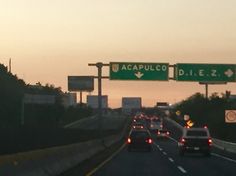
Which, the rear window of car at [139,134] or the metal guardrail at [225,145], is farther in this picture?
the rear window of car at [139,134]

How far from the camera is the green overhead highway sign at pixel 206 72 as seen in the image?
56.8m

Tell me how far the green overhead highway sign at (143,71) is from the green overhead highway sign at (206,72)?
1103mm

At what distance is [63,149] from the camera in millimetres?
28188

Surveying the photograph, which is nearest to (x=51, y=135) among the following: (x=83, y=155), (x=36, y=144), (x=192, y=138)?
(x=36, y=144)

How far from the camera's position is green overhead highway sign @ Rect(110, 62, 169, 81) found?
186 feet

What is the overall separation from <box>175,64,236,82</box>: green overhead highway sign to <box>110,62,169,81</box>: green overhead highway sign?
110 cm

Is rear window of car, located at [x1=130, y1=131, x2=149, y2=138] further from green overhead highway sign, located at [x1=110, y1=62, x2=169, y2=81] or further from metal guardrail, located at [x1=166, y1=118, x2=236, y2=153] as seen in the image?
metal guardrail, located at [x1=166, y1=118, x2=236, y2=153]

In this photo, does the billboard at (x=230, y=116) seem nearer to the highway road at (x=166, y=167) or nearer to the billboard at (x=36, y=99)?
the highway road at (x=166, y=167)

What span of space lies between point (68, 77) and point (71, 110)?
374 ft

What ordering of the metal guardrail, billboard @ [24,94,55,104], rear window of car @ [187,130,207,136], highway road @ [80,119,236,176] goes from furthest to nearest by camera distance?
1. billboard @ [24,94,55,104]
2. the metal guardrail
3. rear window of car @ [187,130,207,136]
4. highway road @ [80,119,236,176]

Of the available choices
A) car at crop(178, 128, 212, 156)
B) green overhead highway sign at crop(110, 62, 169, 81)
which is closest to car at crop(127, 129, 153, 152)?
green overhead highway sign at crop(110, 62, 169, 81)

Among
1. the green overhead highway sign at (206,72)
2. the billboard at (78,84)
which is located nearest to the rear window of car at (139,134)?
the green overhead highway sign at (206,72)

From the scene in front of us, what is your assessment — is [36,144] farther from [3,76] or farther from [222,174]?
[3,76]

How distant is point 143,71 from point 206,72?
4.88 meters
